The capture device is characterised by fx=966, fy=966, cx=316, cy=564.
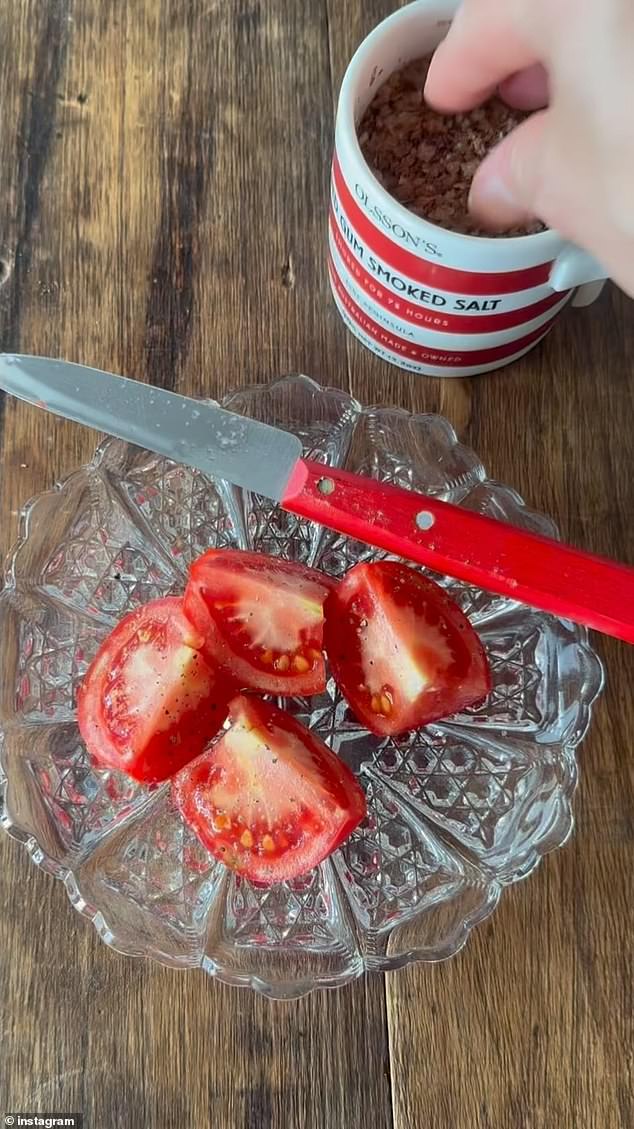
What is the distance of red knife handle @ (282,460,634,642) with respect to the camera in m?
0.47

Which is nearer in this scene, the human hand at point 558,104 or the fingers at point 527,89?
the human hand at point 558,104

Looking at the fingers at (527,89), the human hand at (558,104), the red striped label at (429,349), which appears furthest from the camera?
the red striped label at (429,349)

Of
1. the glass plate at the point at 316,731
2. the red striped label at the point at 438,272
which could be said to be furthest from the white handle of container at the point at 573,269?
the glass plate at the point at 316,731

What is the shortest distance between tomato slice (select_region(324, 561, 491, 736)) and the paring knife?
24 mm

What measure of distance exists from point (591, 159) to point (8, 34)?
451 millimetres

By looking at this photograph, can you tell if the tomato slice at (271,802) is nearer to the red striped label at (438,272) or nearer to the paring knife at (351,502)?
the paring knife at (351,502)

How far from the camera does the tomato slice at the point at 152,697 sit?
0.49 meters

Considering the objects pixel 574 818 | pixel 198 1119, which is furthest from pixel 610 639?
pixel 198 1119

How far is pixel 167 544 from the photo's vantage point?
1.90 feet

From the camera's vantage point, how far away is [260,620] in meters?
0.50

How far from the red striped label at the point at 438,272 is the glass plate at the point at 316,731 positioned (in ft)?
0.32

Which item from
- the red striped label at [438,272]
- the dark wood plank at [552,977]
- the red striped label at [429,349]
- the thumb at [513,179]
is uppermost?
the thumb at [513,179]

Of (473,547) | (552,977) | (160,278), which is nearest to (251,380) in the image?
(160,278)

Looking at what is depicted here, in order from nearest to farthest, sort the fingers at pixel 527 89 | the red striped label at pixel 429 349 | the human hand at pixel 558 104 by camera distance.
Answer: the human hand at pixel 558 104 → the fingers at pixel 527 89 → the red striped label at pixel 429 349
